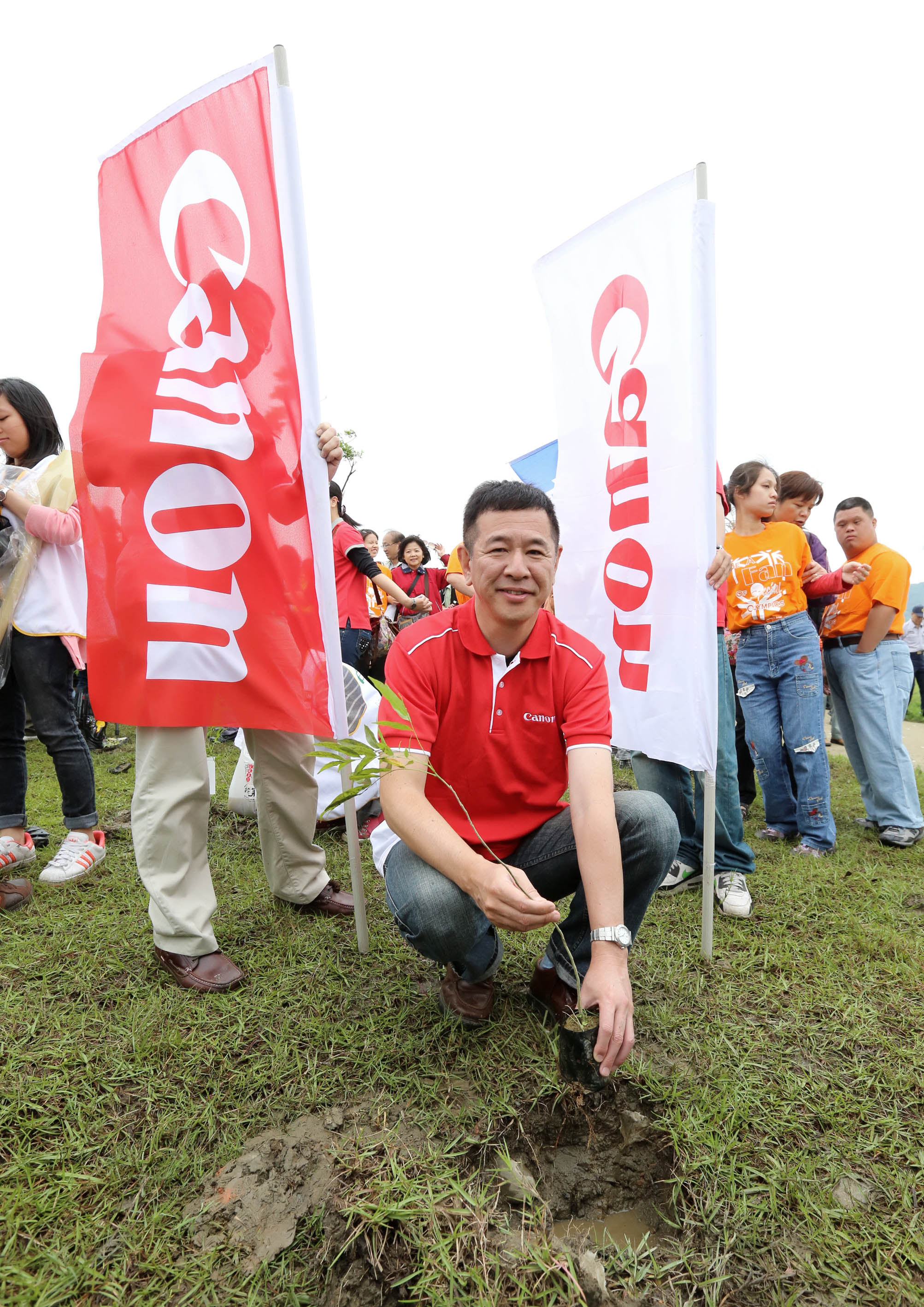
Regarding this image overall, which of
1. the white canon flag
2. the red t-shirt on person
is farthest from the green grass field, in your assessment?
the red t-shirt on person

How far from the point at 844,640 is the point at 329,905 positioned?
3108mm

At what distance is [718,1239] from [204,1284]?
917 mm

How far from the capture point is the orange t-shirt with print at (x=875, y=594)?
144 inches

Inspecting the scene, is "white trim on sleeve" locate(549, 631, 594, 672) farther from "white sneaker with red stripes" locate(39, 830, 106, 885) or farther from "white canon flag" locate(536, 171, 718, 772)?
"white sneaker with red stripes" locate(39, 830, 106, 885)

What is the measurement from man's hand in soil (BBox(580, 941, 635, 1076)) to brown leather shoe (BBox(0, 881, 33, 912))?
223 cm

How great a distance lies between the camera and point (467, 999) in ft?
6.12

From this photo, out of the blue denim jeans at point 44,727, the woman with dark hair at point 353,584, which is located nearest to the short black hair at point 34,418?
the blue denim jeans at point 44,727

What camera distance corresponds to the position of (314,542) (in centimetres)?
215

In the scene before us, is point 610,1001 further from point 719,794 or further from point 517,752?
point 719,794

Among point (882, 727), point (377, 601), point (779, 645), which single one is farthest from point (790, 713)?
point (377, 601)

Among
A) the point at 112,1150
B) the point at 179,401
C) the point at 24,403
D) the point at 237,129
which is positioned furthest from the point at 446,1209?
the point at 24,403

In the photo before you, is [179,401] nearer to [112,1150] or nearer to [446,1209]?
[112,1150]

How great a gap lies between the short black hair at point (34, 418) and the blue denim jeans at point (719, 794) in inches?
109

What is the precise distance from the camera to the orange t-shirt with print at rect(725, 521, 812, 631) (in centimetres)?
345
